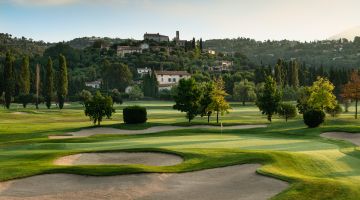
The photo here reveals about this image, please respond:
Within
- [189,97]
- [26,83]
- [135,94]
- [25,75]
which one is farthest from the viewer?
[135,94]

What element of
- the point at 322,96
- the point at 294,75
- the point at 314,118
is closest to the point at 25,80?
the point at 322,96

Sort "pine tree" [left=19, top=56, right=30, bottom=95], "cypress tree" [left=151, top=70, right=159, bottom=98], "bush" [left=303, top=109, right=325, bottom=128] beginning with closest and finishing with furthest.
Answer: "bush" [left=303, top=109, right=325, bottom=128]
"pine tree" [left=19, top=56, right=30, bottom=95]
"cypress tree" [left=151, top=70, right=159, bottom=98]

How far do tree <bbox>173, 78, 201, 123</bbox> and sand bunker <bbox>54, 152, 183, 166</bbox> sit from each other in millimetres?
34372

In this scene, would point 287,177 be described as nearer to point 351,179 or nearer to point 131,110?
point 351,179

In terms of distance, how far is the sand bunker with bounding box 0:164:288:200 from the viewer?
21969mm

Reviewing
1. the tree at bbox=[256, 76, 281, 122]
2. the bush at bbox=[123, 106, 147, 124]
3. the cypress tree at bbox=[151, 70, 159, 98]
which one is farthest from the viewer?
the cypress tree at bbox=[151, 70, 159, 98]

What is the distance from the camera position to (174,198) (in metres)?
21.6

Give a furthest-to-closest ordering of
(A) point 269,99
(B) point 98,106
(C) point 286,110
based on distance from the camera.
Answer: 1. (C) point 286,110
2. (A) point 269,99
3. (B) point 98,106

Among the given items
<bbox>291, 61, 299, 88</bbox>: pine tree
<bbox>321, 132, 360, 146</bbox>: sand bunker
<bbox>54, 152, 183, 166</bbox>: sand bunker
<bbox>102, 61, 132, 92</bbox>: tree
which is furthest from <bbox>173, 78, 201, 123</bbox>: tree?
<bbox>102, 61, 132, 92</bbox>: tree

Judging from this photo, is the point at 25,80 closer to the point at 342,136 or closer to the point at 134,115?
the point at 134,115

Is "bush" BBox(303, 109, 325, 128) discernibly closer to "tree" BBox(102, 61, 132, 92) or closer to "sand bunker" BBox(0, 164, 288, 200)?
"sand bunker" BBox(0, 164, 288, 200)

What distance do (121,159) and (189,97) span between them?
36712mm

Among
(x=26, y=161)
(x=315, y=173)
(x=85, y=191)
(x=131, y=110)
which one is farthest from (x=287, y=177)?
(x=131, y=110)

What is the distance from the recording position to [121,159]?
33.0 meters
